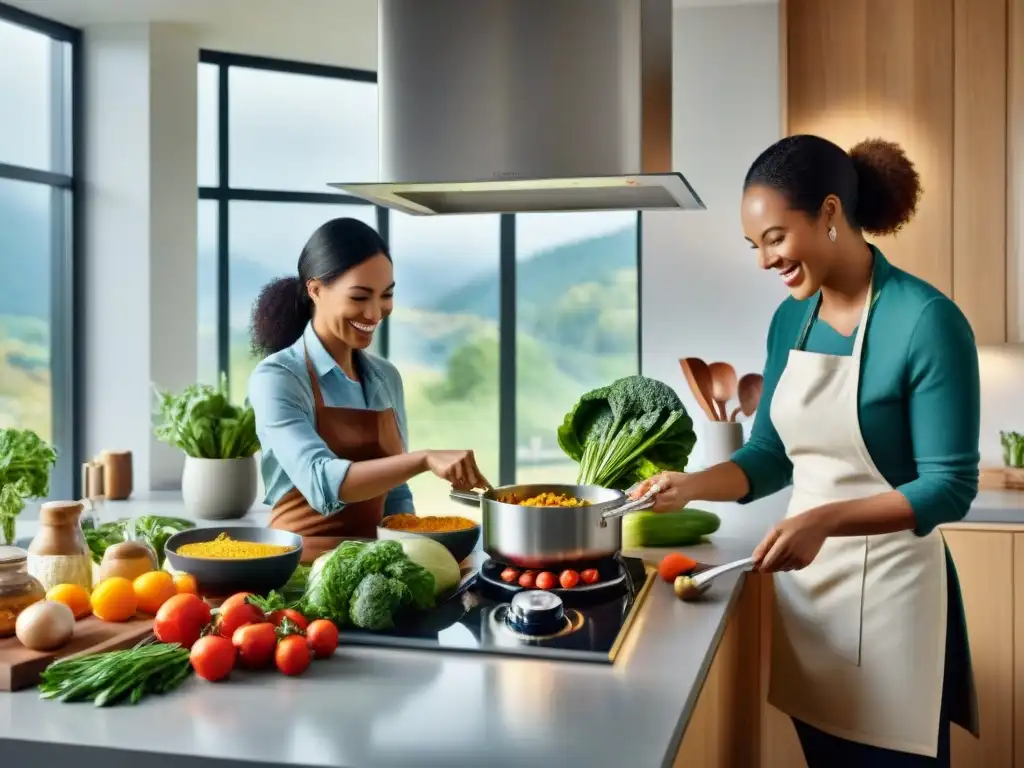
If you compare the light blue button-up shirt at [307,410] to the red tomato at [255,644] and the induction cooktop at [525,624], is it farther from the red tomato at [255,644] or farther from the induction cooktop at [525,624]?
the red tomato at [255,644]

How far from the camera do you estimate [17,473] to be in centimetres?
213

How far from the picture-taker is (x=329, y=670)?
1.47 meters

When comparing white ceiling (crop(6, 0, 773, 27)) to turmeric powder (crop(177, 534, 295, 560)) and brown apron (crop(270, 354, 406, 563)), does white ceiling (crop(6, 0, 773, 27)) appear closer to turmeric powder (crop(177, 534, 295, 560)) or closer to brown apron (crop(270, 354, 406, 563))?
brown apron (crop(270, 354, 406, 563))

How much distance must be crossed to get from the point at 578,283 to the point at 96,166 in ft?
6.72

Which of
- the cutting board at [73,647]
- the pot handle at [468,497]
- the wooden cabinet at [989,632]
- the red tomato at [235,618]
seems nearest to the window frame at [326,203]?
the wooden cabinet at [989,632]

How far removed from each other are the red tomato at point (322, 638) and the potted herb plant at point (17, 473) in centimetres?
91

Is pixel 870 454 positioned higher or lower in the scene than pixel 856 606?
higher

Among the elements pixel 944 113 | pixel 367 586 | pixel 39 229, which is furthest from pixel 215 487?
pixel 944 113

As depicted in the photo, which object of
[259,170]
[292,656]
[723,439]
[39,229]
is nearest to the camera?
[292,656]

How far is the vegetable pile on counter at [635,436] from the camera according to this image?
90.0 inches

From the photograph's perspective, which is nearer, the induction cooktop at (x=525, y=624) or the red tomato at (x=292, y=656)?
the red tomato at (x=292, y=656)

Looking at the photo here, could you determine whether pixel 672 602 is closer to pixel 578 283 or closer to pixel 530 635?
pixel 530 635

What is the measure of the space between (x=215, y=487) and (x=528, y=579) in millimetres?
1877

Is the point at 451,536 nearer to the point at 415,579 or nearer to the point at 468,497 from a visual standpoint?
the point at 468,497
